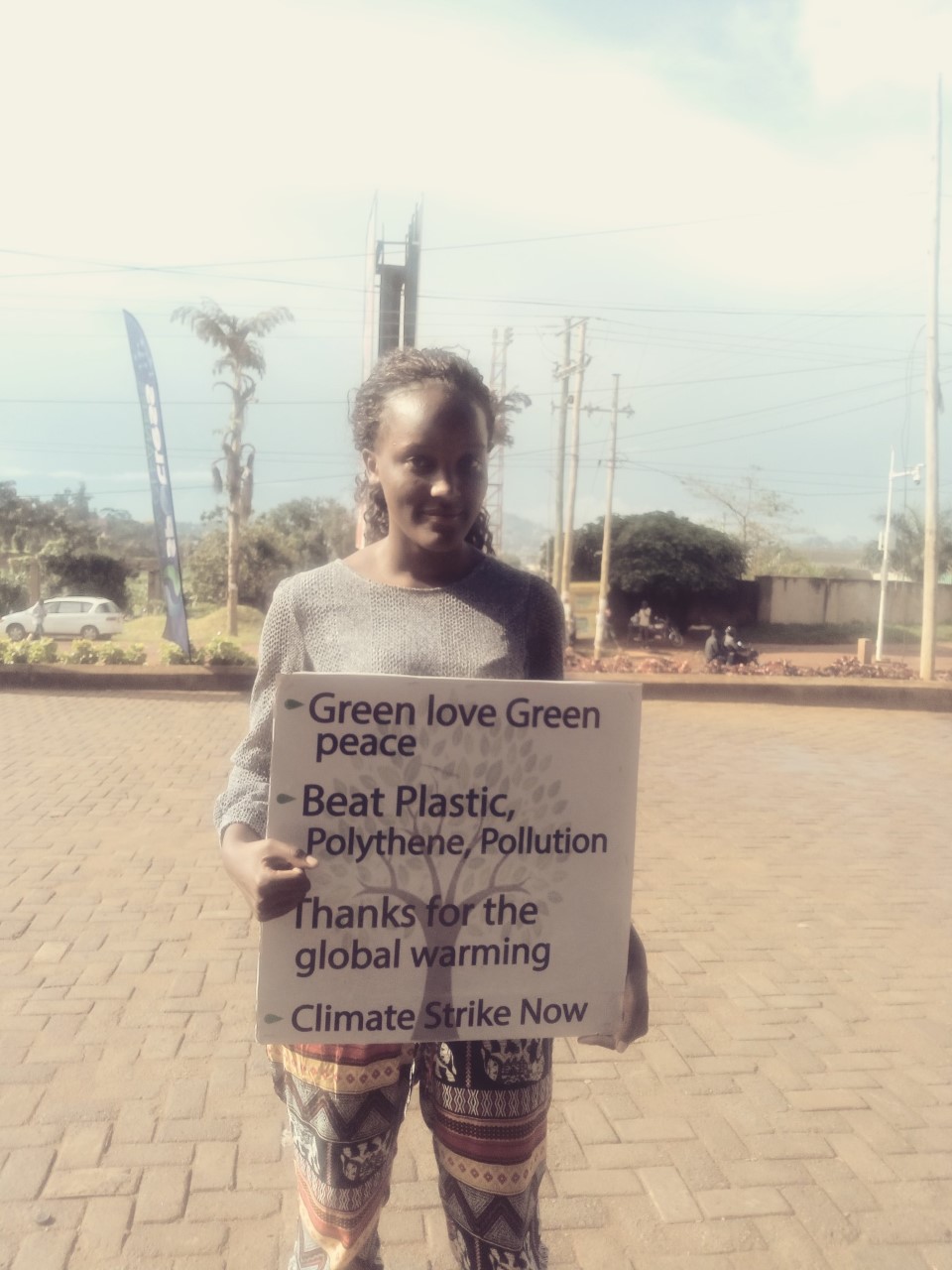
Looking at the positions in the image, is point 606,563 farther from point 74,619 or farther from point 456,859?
point 456,859

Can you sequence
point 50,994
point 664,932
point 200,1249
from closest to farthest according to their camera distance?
point 200,1249 → point 50,994 → point 664,932

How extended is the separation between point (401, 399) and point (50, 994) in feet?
9.92

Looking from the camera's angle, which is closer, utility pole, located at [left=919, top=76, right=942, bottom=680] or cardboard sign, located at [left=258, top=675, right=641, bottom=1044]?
cardboard sign, located at [left=258, top=675, right=641, bottom=1044]

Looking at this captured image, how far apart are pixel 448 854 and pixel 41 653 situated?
1288 cm

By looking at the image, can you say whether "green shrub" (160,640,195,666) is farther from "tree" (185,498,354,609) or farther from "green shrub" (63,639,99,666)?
"tree" (185,498,354,609)

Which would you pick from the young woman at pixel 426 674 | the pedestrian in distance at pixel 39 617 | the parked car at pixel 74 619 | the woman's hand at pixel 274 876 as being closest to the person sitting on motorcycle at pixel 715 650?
the pedestrian in distance at pixel 39 617

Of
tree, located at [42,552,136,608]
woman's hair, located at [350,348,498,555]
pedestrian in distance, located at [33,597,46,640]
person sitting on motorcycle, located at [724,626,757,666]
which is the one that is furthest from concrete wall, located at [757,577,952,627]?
woman's hair, located at [350,348,498,555]

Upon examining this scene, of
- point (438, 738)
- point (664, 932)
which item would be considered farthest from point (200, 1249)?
point (664, 932)

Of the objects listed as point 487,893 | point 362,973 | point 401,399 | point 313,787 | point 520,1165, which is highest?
point 401,399

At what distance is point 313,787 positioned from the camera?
5.14 ft

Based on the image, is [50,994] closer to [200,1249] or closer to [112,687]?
[200,1249]

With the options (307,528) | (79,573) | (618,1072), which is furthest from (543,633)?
(307,528)

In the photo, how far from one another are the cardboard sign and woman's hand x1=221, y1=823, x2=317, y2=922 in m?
0.03

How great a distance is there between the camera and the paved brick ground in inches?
101
